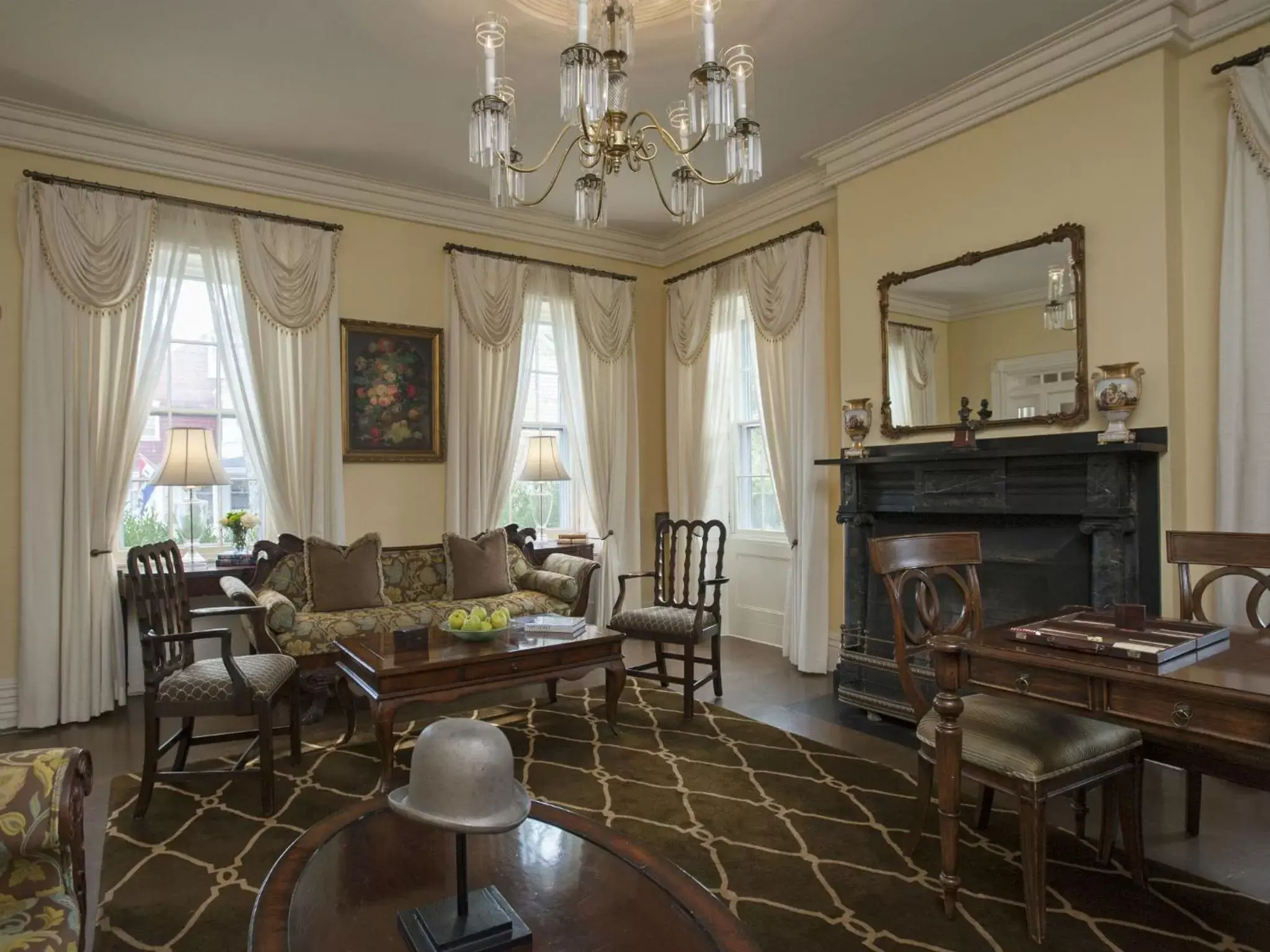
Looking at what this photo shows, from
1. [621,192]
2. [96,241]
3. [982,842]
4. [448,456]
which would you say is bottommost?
[982,842]

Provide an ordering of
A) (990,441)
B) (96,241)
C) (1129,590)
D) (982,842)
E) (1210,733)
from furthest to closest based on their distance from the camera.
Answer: (96,241), (990,441), (1129,590), (982,842), (1210,733)

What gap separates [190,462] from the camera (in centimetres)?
432

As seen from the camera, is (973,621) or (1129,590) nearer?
(973,621)

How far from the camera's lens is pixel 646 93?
13.7 feet

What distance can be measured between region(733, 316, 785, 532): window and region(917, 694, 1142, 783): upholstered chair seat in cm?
352

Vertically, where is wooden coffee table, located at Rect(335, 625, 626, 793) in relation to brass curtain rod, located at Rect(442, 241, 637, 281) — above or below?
below

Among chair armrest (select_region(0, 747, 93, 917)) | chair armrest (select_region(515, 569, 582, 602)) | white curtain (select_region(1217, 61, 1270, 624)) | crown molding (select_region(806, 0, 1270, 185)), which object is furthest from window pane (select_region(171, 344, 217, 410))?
white curtain (select_region(1217, 61, 1270, 624))

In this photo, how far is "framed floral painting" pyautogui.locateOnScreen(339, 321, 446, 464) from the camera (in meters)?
5.23

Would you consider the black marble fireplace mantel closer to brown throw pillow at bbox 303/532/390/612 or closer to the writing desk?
the writing desk

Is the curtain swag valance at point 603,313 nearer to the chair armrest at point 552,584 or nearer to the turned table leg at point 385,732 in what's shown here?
the chair armrest at point 552,584

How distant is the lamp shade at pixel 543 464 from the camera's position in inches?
220

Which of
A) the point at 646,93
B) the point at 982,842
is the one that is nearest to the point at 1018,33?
the point at 646,93

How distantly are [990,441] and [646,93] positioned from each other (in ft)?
8.63

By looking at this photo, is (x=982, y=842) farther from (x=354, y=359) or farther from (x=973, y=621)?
(x=354, y=359)
